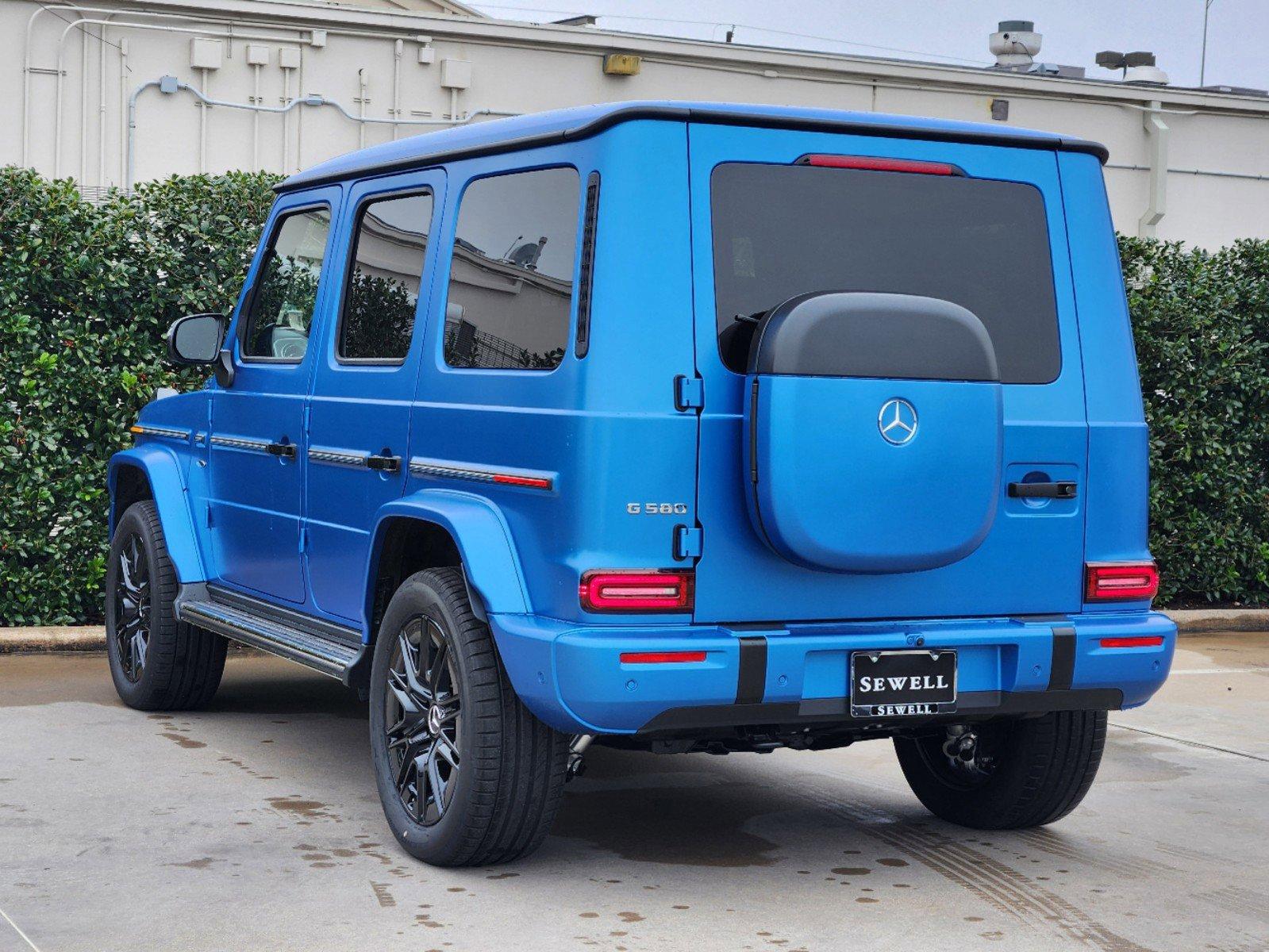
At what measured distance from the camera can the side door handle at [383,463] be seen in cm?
556

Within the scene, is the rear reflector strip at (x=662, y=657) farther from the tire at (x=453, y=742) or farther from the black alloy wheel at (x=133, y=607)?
the black alloy wheel at (x=133, y=607)

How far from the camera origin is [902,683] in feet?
15.9

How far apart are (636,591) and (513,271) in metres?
1.08

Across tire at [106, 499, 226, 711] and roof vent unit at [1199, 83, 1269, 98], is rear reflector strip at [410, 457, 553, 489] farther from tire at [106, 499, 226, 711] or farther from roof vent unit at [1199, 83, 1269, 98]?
roof vent unit at [1199, 83, 1269, 98]

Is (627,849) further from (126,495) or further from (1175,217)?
(1175,217)

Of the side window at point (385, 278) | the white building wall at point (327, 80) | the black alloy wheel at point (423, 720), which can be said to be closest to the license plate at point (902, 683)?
the black alloy wheel at point (423, 720)

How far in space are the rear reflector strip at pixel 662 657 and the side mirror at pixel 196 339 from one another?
316 centimetres

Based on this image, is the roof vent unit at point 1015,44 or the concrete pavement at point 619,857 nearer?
the concrete pavement at point 619,857

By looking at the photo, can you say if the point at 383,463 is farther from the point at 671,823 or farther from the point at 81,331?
the point at 81,331

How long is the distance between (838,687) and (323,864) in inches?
63.2

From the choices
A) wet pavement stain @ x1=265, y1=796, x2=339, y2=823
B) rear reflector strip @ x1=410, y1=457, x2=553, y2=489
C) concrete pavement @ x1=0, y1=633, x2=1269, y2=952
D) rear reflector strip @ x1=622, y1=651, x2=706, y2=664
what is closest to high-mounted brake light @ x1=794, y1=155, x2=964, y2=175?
rear reflector strip @ x1=410, y1=457, x2=553, y2=489

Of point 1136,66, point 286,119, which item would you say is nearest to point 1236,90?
point 1136,66

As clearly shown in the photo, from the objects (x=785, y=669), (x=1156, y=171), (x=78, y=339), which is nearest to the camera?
(x=785, y=669)

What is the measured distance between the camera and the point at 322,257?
6426mm
